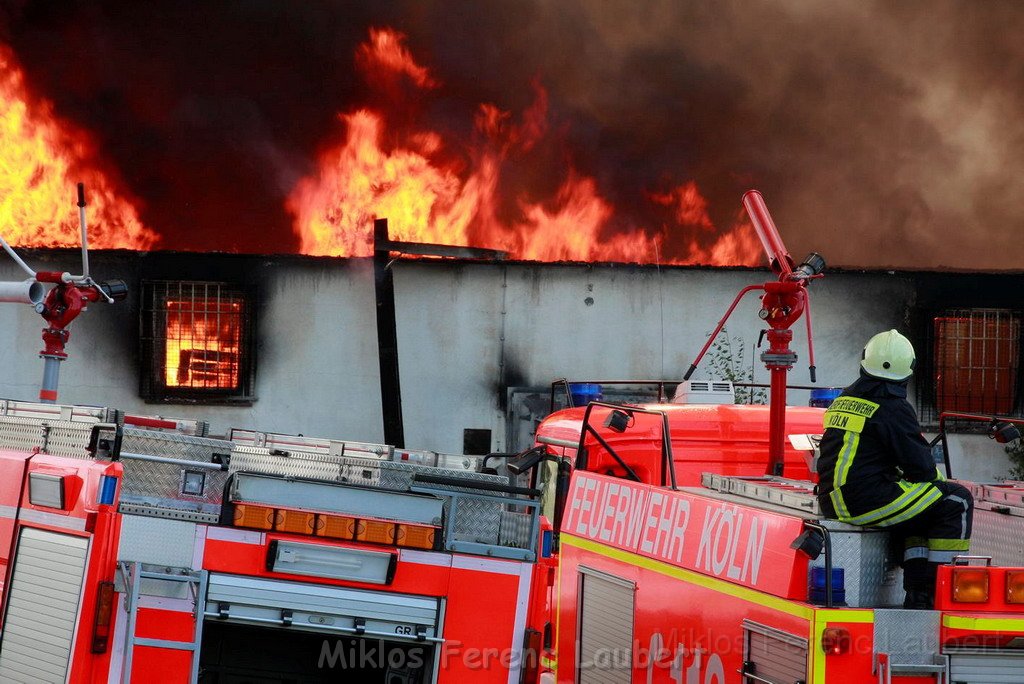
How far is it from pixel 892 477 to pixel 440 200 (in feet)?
53.2

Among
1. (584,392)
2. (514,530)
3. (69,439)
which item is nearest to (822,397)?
(584,392)

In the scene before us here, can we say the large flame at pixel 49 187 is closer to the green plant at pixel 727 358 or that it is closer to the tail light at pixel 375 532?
the green plant at pixel 727 358

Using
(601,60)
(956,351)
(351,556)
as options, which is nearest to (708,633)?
(351,556)

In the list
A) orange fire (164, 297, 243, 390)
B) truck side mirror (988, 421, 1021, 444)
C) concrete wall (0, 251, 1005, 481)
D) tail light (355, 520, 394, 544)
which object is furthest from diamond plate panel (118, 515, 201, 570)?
orange fire (164, 297, 243, 390)

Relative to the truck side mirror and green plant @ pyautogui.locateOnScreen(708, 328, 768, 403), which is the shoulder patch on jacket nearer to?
the truck side mirror

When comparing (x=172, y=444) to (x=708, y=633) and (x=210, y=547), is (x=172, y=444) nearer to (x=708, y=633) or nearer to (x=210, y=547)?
(x=210, y=547)

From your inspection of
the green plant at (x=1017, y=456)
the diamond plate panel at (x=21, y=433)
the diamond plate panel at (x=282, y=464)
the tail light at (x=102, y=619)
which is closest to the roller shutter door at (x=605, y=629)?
the diamond plate panel at (x=282, y=464)

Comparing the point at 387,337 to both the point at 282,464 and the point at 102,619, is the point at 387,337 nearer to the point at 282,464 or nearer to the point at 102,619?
the point at 282,464

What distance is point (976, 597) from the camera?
510 centimetres

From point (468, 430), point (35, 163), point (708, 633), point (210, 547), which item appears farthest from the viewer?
point (35, 163)

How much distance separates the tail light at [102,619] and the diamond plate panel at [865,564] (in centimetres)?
318

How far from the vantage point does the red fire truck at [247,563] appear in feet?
19.3

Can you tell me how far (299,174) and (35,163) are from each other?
447 cm

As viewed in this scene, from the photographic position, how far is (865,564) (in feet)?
17.2
